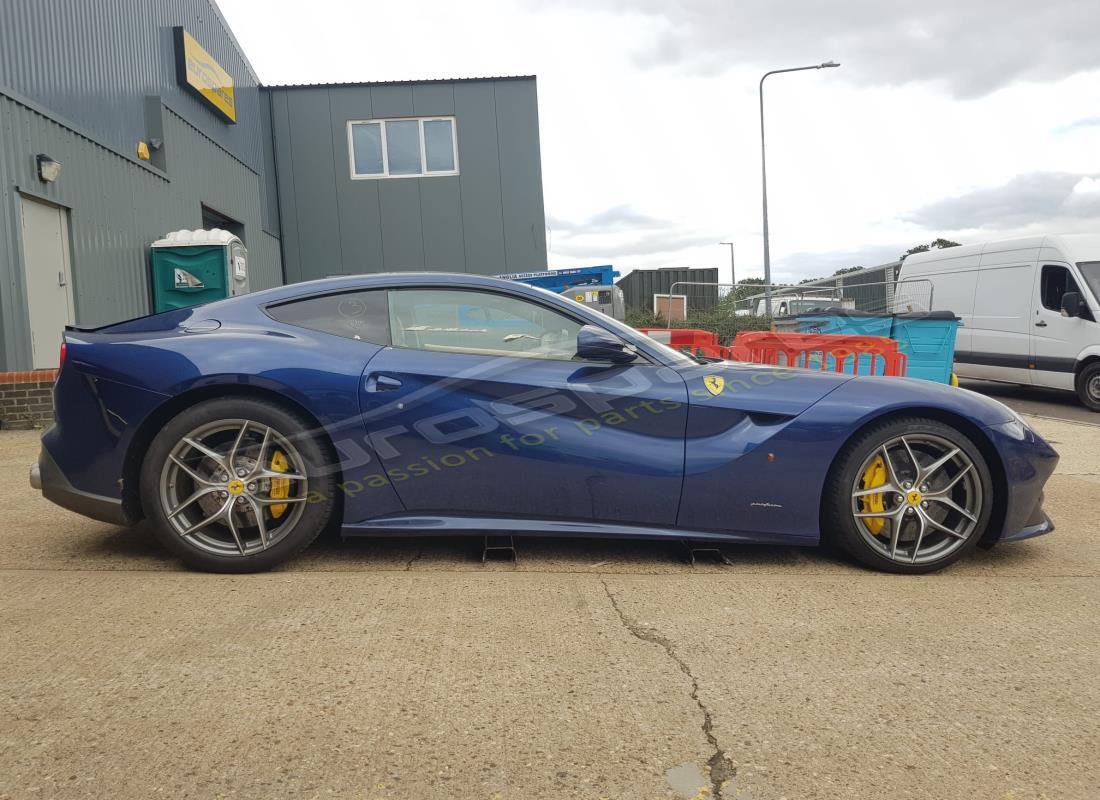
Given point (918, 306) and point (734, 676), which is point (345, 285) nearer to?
point (734, 676)

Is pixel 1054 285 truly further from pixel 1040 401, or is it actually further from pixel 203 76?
pixel 203 76

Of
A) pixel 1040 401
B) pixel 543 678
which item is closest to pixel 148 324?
pixel 543 678

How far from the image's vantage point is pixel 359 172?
59.6 feet

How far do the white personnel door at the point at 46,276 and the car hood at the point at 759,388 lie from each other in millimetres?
8015

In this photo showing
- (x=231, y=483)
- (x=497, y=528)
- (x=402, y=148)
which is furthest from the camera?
(x=402, y=148)

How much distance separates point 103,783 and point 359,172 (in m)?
17.7

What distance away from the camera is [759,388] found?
3.37m

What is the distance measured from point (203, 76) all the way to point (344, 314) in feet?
42.8

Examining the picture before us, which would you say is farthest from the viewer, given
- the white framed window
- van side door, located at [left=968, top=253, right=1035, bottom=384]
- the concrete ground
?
the white framed window

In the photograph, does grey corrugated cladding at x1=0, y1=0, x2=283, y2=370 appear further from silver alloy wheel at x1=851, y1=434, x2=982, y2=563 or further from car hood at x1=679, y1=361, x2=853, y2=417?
silver alloy wheel at x1=851, y1=434, x2=982, y2=563

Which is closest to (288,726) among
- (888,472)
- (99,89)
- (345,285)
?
(345,285)

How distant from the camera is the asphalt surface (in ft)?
33.7

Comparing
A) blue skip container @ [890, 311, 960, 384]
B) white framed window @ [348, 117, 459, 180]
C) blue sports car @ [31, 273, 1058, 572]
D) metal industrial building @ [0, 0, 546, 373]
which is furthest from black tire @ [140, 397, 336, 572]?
white framed window @ [348, 117, 459, 180]

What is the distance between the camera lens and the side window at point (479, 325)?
3.36m
